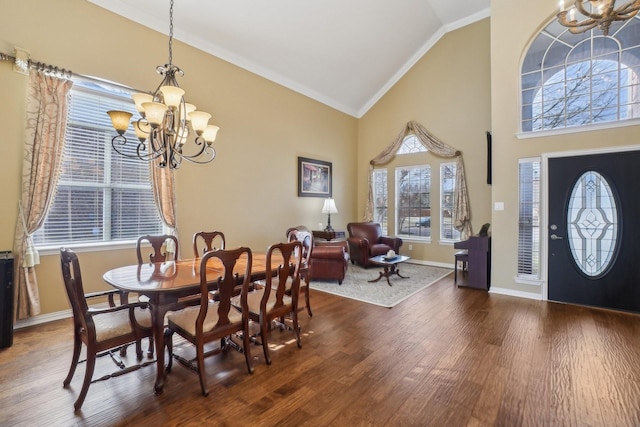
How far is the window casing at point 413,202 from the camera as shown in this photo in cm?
682

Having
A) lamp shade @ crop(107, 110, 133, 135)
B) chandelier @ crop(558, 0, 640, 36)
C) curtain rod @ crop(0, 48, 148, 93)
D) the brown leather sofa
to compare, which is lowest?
the brown leather sofa

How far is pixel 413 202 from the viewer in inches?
278

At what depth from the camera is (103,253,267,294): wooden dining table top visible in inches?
82.7

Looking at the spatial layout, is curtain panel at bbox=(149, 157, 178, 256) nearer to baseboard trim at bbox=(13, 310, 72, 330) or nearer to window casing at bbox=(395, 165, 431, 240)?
baseboard trim at bbox=(13, 310, 72, 330)

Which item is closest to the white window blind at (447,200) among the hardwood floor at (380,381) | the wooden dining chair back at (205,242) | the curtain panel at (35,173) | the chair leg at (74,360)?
the hardwood floor at (380,381)

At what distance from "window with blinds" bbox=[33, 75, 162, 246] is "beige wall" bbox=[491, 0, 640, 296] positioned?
518 centimetres

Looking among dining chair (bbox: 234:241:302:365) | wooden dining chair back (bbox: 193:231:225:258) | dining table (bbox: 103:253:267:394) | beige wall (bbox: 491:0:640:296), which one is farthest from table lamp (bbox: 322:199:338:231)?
dining table (bbox: 103:253:267:394)

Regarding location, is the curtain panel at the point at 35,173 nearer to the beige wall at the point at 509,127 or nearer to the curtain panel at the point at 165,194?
the curtain panel at the point at 165,194

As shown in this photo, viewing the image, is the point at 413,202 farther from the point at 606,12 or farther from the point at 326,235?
the point at 606,12

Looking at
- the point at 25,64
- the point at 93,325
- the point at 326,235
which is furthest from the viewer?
the point at 326,235

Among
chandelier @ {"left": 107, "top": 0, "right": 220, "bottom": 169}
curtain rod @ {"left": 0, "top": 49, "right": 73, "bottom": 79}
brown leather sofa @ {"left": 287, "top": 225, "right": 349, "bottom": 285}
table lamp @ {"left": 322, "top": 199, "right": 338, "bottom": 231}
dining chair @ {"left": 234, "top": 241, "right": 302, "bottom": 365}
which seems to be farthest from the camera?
table lamp @ {"left": 322, "top": 199, "right": 338, "bottom": 231}

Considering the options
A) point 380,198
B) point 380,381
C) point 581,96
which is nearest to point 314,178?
point 380,198

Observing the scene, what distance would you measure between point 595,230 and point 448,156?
3024mm

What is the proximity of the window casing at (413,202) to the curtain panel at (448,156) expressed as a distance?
0.45 metres
